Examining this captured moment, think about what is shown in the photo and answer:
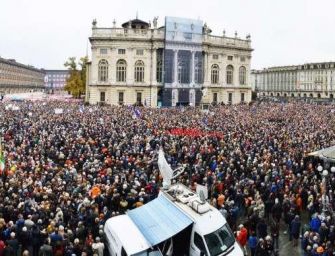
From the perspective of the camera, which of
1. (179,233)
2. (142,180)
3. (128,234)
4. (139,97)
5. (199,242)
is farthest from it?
(139,97)

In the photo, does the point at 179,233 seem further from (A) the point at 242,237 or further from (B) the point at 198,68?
(B) the point at 198,68

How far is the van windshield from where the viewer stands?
431 inches

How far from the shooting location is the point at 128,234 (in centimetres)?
1206

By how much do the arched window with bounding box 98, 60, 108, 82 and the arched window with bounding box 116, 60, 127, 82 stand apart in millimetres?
1812

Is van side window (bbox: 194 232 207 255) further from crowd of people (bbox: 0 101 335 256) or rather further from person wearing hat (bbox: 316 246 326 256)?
person wearing hat (bbox: 316 246 326 256)

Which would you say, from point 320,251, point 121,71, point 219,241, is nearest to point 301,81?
point 121,71

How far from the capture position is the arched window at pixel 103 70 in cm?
7288

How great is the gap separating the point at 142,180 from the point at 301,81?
439 ft

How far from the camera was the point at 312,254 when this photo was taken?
40.8 ft

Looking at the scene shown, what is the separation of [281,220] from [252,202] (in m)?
2.01

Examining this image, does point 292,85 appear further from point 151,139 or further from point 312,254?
point 312,254

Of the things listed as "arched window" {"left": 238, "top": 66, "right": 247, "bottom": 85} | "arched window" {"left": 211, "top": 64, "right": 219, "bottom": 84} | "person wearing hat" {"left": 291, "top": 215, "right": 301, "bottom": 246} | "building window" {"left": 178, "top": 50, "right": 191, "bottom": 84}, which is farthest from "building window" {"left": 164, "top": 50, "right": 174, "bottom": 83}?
"person wearing hat" {"left": 291, "top": 215, "right": 301, "bottom": 246}

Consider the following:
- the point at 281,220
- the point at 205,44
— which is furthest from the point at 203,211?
the point at 205,44

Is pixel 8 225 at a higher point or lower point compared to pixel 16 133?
lower
